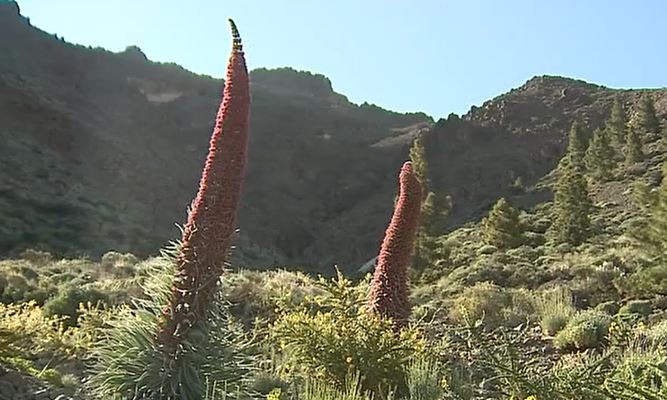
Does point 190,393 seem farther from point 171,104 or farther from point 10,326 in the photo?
point 171,104

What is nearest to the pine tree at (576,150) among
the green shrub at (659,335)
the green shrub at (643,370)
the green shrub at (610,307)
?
the green shrub at (610,307)

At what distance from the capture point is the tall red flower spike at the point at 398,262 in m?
7.27

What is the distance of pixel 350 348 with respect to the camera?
6207 mm

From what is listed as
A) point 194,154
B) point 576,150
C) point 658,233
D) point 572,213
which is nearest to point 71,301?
point 658,233

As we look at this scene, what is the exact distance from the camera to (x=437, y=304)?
1769cm

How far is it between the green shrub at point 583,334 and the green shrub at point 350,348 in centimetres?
251

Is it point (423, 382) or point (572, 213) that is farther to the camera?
point (572, 213)

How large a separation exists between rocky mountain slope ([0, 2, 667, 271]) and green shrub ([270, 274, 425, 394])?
28656 mm

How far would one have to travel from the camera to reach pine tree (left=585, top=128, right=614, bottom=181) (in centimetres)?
4603

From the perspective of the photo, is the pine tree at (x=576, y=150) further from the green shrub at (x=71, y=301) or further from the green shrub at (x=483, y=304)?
the green shrub at (x=71, y=301)

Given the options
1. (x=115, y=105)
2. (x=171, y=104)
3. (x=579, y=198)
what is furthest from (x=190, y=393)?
(x=171, y=104)

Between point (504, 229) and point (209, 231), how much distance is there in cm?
3212

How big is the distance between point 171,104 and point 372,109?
36.4 metres

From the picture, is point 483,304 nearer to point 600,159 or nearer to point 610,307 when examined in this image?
point 610,307
